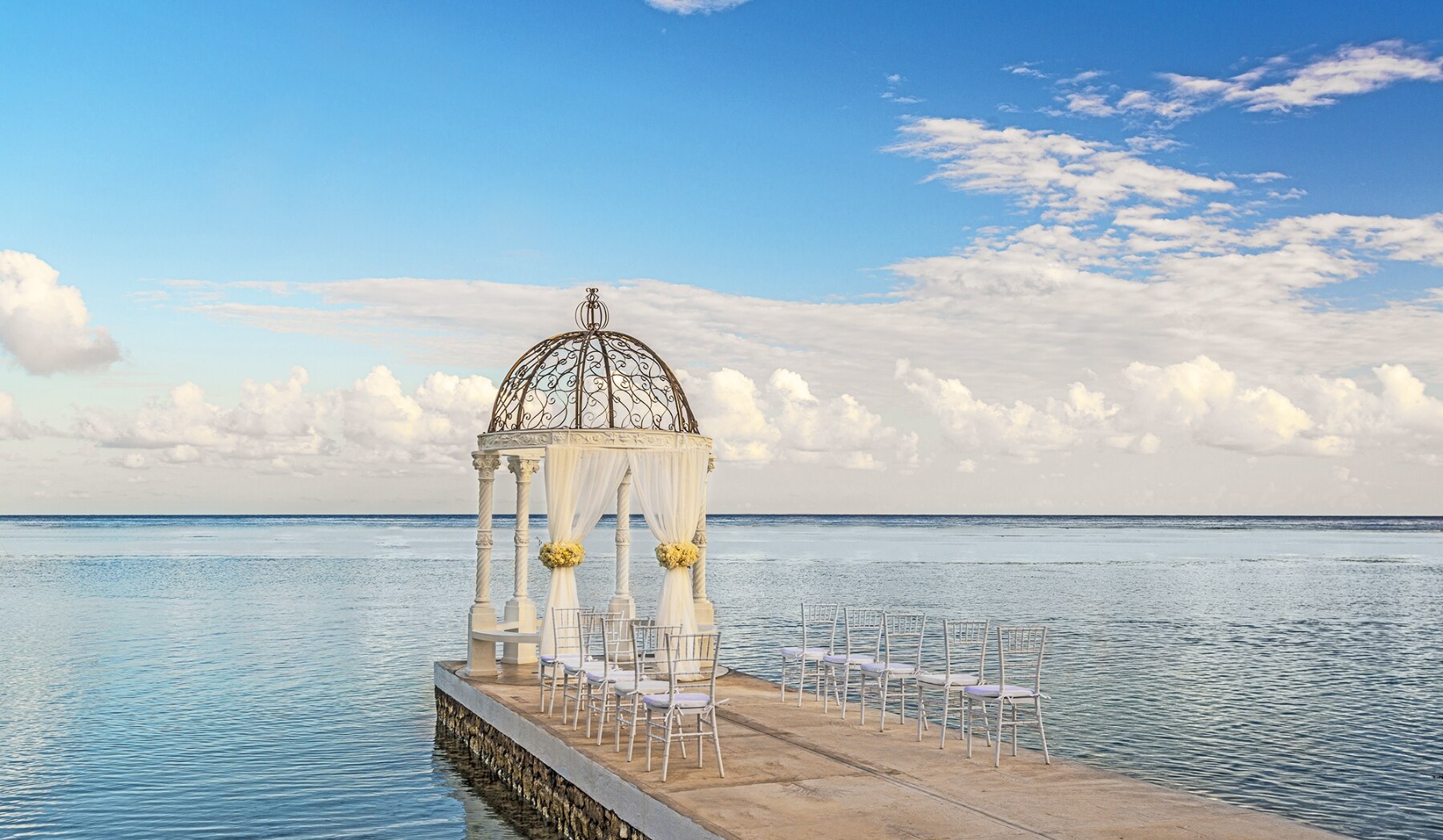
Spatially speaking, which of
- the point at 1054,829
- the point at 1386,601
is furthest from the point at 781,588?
the point at 1054,829

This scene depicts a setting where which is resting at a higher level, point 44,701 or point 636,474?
point 636,474

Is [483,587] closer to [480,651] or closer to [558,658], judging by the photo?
[480,651]

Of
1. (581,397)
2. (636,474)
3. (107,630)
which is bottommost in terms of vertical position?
(107,630)

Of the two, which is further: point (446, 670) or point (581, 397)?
point (446, 670)

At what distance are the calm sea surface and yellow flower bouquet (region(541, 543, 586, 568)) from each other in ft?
8.86

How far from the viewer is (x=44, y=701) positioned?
782 inches

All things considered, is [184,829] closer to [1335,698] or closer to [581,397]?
[581,397]

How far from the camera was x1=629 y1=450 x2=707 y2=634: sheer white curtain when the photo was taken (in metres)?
14.9

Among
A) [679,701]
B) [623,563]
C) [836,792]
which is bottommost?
[836,792]

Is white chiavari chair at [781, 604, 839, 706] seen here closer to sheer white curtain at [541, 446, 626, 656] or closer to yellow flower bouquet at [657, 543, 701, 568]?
yellow flower bouquet at [657, 543, 701, 568]

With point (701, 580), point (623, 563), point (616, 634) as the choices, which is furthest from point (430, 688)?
point (616, 634)

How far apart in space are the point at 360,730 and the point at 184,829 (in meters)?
5.05

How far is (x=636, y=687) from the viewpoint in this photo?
10695 millimetres

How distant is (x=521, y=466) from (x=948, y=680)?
26.4 feet
